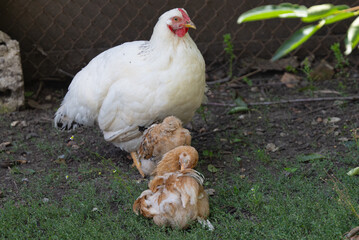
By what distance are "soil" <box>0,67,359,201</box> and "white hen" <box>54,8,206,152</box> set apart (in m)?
0.47

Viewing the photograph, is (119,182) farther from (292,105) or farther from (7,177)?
(292,105)

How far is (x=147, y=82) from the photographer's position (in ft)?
12.1

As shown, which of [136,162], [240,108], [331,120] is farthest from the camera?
[240,108]

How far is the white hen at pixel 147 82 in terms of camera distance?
3.67m

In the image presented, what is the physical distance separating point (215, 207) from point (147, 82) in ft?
3.45

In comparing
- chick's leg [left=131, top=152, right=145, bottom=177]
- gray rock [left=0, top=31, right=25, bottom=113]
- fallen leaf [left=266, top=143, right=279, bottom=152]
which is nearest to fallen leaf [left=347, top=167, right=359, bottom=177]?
fallen leaf [left=266, top=143, right=279, bottom=152]

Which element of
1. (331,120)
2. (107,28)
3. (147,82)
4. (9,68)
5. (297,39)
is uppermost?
(297,39)

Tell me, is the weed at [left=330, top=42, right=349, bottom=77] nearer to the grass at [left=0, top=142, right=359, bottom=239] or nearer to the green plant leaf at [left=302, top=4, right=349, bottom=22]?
the grass at [left=0, top=142, right=359, bottom=239]

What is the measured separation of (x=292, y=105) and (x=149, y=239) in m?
2.78

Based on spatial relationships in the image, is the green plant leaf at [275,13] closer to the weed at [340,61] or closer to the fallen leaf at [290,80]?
the weed at [340,61]

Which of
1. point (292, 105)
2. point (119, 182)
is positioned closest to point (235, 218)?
point (119, 182)

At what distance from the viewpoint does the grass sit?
2.88 metres

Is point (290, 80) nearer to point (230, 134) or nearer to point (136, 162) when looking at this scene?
point (230, 134)

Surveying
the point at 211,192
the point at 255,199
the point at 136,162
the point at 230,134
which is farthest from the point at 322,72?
the point at 255,199
